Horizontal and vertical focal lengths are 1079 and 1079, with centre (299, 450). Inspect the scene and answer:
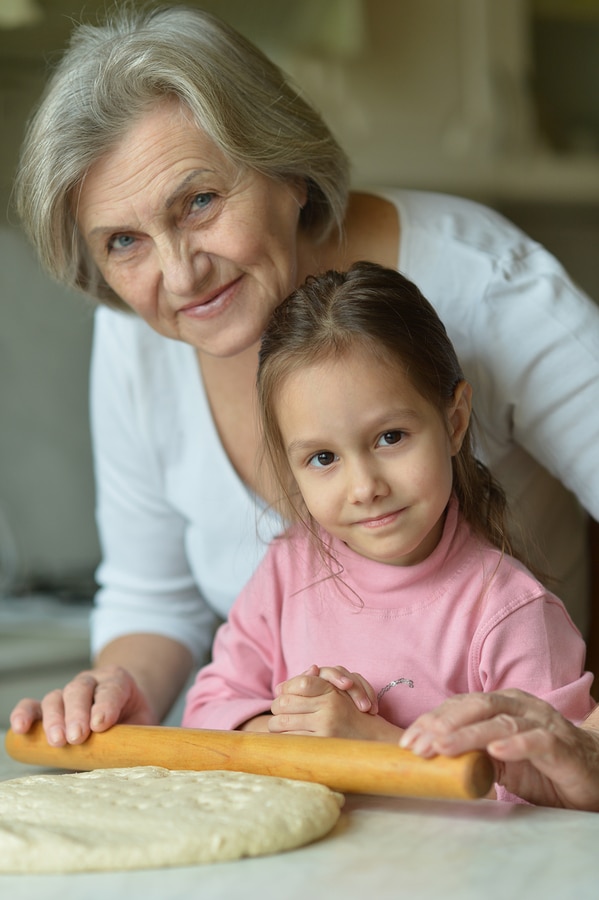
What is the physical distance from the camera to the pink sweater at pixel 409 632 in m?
0.92

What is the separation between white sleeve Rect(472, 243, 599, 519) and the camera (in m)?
1.11

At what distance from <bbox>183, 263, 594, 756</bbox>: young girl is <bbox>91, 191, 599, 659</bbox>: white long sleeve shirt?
14 centimetres

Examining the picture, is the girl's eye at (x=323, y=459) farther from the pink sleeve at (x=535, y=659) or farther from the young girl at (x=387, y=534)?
the pink sleeve at (x=535, y=659)

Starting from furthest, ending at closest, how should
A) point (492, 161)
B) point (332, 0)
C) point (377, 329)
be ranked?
point (492, 161) → point (332, 0) → point (377, 329)

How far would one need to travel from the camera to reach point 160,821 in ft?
2.43

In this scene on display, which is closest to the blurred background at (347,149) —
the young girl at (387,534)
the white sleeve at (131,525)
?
the white sleeve at (131,525)

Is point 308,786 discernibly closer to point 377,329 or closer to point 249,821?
point 249,821

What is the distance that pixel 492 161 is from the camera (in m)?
2.85

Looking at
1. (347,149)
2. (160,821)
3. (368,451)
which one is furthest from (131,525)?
(347,149)

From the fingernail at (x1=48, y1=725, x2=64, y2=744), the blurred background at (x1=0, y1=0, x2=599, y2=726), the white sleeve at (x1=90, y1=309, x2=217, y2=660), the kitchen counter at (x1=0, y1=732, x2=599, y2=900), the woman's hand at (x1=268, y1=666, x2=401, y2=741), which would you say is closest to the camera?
the kitchen counter at (x1=0, y1=732, x2=599, y2=900)

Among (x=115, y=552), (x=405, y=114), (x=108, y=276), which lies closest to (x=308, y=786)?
(x=108, y=276)

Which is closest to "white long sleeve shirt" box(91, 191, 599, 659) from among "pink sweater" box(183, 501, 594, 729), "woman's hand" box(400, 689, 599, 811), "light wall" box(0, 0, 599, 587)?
"pink sweater" box(183, 501, 594, 729)

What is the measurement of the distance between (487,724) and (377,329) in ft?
1.16

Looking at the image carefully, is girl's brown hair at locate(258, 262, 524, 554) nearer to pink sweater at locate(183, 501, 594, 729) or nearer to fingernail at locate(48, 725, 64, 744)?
pink sweater at locate(183, 501, 594, 729)
